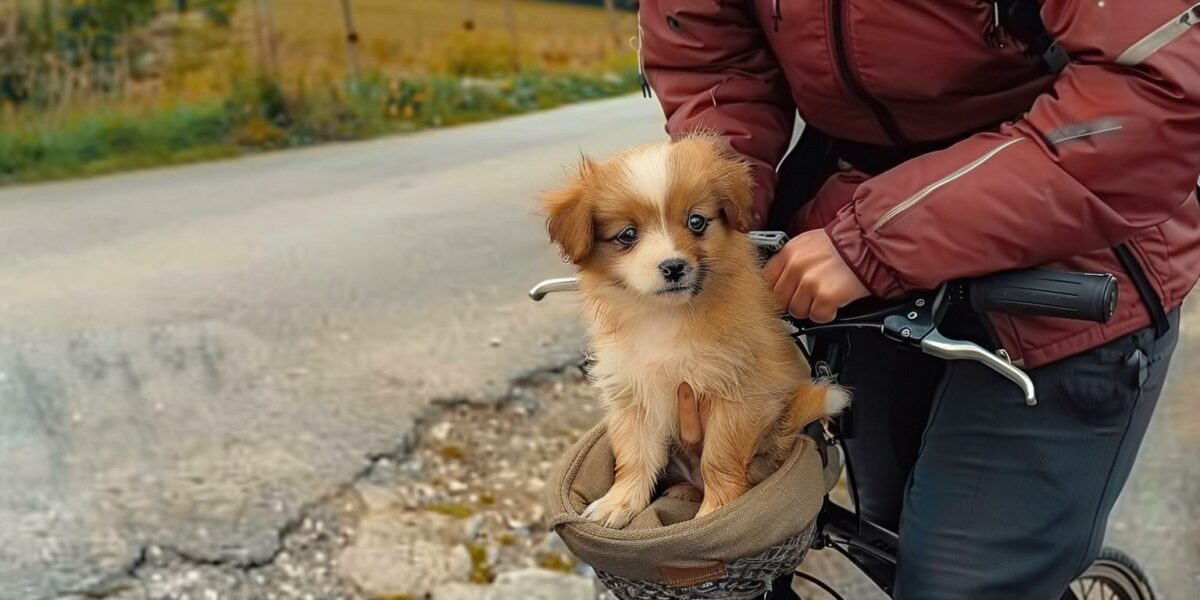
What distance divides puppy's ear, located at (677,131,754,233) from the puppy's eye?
13 cm

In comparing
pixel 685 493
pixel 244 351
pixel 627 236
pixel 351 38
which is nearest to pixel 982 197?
pixel 627 236

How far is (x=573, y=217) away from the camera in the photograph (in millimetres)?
1453

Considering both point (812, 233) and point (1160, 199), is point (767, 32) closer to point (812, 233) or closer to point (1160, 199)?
point (812, 233)

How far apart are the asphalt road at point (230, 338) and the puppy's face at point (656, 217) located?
206cm

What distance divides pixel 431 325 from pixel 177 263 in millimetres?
1365

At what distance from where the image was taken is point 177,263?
521 cm

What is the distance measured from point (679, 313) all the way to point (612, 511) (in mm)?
290

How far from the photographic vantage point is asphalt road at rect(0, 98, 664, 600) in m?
3.33

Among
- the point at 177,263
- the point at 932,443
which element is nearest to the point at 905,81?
the point at 932,443

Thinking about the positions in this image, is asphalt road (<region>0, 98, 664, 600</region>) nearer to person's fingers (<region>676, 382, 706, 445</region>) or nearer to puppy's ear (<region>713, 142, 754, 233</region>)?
person's fingers (<region>676, 382, 706, 445</region>)

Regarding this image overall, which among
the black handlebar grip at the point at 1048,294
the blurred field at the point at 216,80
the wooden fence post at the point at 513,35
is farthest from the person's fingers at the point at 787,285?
the wooden fence post at the point at 513,35

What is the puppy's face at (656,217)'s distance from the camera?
1.41m

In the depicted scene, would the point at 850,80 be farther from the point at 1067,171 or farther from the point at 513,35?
the point at 513,35

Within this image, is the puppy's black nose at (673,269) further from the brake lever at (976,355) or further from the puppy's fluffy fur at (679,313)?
the brake lever at (976,355)
